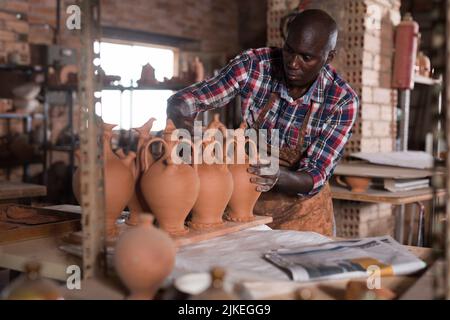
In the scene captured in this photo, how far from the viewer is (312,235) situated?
198 cm

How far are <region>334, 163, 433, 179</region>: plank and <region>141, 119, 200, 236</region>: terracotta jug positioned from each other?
6.65 ft

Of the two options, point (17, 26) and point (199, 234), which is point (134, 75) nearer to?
point (17, 26)

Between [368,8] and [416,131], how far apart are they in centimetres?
387

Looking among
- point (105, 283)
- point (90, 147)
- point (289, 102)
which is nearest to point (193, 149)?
point (90, 147)

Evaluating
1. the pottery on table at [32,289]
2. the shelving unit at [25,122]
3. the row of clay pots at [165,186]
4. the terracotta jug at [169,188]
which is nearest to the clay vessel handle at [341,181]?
the row of clay pots at [165,186]

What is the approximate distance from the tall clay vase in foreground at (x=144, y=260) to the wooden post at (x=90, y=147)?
0.69ft

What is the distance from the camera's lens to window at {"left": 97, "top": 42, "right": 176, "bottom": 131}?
702cm

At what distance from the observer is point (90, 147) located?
1511mm

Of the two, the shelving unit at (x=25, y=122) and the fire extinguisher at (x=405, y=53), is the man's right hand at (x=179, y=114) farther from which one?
the shelving unit at (x=25, y=122)

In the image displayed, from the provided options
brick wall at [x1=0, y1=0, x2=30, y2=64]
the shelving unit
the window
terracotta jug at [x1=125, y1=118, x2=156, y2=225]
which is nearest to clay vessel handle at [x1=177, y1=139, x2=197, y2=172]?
terracotta jug at [x1=125, y1=118, x2=156, y2=225]

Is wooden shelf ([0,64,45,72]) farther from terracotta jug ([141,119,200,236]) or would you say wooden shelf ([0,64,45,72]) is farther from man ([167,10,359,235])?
terracotta jug ([141,119,200,236])

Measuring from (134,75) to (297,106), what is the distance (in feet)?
16.8
